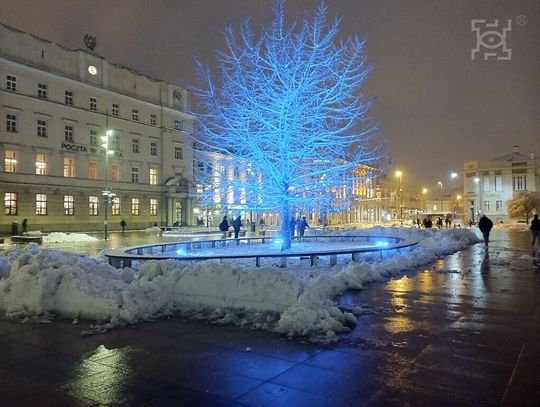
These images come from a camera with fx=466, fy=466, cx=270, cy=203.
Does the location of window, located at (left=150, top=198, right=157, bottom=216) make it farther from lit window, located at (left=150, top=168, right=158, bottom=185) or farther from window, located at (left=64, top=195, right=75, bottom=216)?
window, located at (left=64, top=195, right=75, bottom=216)

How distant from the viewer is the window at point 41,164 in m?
48.8

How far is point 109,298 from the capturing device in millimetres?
8312

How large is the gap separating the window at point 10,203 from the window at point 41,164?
3911mm

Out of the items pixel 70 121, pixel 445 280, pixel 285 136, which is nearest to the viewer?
pixel 445 280

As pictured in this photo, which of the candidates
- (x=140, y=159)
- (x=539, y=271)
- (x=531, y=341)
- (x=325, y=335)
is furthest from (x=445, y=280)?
(x=140, y=159)

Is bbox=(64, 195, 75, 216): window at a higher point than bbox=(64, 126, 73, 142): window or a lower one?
lower

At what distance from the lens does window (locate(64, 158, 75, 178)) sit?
5217 cm

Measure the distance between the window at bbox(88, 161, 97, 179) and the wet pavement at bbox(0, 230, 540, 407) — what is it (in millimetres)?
50007

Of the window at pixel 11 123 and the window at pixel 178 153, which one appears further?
the window at pixel 178 153

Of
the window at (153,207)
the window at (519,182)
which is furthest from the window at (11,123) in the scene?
the window at (519,182)

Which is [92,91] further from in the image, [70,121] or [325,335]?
[325,335]

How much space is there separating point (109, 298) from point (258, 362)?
12.4 ft

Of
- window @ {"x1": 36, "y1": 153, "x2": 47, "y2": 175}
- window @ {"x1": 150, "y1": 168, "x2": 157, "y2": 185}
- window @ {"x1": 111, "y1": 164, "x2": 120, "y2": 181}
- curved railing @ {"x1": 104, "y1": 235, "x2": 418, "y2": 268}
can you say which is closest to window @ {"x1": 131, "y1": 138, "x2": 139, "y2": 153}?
window @ {"x1": 150, "y1": 168, "x2": 157, "y2": 185}

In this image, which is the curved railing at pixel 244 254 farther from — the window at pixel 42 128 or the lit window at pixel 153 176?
the lit window at pixel 153 176
